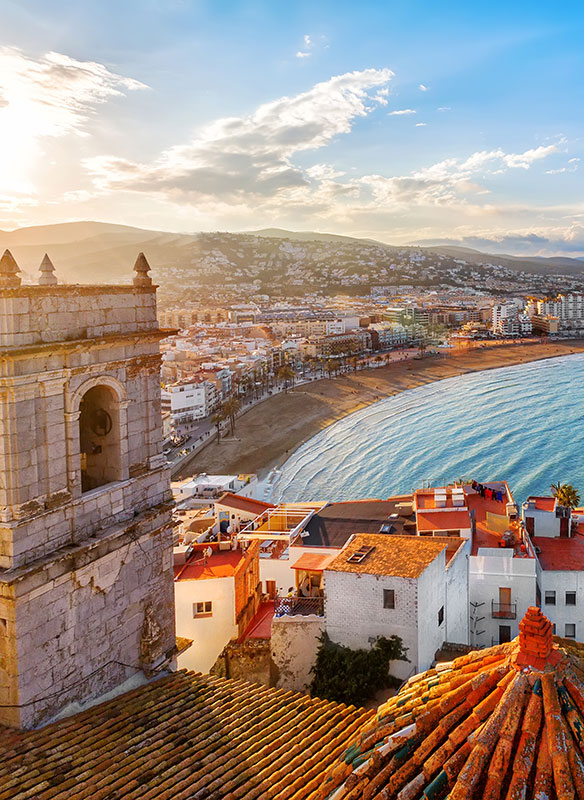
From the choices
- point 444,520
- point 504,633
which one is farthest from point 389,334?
point 504,633

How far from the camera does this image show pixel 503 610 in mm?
15641

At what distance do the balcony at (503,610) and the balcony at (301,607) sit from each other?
13.3 feet

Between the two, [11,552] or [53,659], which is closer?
[11,552]

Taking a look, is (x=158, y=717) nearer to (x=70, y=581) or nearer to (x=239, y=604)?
(x=70, y=581)

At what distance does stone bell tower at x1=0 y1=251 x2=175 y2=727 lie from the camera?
678cm

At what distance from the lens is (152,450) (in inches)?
343

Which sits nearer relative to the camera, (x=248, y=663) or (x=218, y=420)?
(x=248, y=663)

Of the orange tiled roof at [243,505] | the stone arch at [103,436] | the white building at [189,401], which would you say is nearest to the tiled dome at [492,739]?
the stone arch at [103,436]

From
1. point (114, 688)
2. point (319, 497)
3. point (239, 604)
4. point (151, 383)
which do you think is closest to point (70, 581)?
point (114, 688)

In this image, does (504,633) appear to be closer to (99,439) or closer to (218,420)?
(99,439)

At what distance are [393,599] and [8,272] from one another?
7777mm

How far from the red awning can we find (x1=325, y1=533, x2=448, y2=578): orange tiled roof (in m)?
1.86

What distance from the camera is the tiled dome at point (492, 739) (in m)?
4.37

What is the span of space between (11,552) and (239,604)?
979 centimetres
